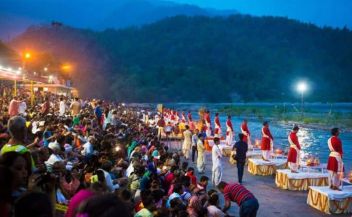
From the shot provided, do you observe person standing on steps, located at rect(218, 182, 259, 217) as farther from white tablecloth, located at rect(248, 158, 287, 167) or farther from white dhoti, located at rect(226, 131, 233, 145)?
white dhoti, located at rect(226, 131, 233, 145)

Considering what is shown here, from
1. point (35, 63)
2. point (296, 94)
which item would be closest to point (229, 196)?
point (35, 63)

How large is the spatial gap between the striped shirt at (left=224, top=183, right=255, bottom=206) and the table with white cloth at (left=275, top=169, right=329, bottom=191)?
5996 mm

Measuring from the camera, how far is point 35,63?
163 feet

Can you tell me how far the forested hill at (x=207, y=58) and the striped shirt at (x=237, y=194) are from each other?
90274mm

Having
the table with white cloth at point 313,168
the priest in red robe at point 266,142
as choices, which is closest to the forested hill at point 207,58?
the priest in red robe at point 266,142

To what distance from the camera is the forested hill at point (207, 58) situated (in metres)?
113

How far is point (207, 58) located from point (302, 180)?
14535 cm

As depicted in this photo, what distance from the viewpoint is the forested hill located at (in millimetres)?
113125

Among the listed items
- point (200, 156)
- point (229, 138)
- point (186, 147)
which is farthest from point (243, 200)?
point (229, 138)

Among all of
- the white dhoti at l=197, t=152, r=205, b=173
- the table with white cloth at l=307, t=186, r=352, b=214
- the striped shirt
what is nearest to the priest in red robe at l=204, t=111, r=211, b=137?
the white dhoti at l=197, t=152, r=205, b=173

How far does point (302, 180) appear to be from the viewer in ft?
44.3

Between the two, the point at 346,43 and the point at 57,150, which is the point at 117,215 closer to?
the point at 57,150

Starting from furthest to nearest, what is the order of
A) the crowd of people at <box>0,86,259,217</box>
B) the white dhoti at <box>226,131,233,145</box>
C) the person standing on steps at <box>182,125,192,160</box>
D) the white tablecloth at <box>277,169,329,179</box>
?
the white dhoti at <box>226,131,233,145</box> → the person standing on steps at <box>182,125,192,160</box> → the white tablecloth at <box>277,169,329,179</box> → the crowd of people at <box>0,86,259,217</box>

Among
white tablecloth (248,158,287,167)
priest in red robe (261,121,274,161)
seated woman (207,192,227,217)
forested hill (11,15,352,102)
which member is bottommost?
white tablecloth (248,158,287,167)
